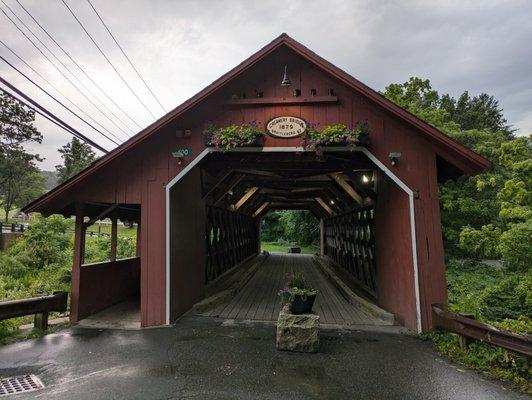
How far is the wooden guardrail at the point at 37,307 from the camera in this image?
5.35 metres

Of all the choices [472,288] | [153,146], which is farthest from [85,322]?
[472,288]

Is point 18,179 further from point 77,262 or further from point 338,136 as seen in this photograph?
point 338,136

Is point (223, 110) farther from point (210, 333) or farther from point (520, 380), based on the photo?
point (520, 380)

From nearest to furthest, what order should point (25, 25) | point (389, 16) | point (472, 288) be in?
point (25, 25) < point (389, 16) < point (472, 288)

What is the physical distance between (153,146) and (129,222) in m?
4.35

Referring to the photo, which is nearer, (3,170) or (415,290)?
(415,290)

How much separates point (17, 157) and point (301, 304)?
38.8 metres

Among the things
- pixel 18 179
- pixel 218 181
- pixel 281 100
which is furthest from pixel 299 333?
pixel 18 179

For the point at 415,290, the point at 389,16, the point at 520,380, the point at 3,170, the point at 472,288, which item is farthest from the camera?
the point at 3,170

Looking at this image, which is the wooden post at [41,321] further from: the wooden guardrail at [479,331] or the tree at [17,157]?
the tree at [17,157]

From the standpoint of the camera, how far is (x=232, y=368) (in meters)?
4.26

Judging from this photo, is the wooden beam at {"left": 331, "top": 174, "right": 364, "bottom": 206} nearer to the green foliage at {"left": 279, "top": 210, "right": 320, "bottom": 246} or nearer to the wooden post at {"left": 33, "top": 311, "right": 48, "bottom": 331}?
the wooden post at {"left": 33, "top": 311, "right": 48, "bottom": 331}

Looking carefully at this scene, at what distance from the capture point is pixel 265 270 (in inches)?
552

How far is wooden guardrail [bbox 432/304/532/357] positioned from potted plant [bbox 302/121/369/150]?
317 cm
